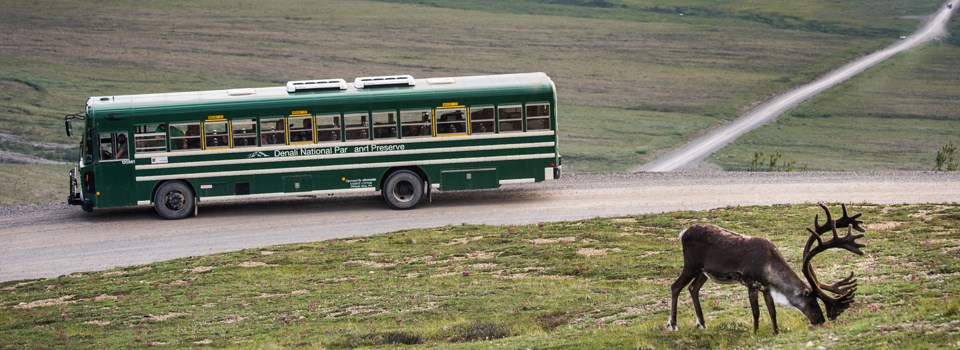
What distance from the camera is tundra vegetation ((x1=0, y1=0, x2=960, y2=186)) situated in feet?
238

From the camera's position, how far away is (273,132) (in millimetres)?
36312

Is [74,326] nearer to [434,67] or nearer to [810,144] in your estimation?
[810,144]

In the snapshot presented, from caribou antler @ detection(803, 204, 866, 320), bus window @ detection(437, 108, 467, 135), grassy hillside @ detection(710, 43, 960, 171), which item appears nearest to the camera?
caribou antler @ detection(803, 204, 866, 320)

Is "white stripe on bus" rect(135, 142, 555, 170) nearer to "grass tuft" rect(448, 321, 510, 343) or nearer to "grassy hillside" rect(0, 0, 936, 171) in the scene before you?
"grass tuft" rect(448, 321, 510, 343)

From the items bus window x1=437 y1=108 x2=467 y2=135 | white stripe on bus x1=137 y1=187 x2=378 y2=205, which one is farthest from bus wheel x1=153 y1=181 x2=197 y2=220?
bus window x1=437 y1=108 x2=467 y2=135

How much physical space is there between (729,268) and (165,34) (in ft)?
263

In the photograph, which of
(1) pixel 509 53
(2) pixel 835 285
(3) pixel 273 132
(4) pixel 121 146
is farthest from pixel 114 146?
(1) pixel 509 53

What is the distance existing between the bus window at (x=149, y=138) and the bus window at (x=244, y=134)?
212 cm

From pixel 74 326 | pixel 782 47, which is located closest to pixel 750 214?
pixel 74 326

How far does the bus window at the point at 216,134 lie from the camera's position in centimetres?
3612

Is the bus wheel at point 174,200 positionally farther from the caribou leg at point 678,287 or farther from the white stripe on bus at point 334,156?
the caribou leg at point 678,287

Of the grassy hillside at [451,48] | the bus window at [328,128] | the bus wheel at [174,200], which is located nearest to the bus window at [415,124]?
the bus window at [328,128]

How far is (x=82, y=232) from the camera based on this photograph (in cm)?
3541

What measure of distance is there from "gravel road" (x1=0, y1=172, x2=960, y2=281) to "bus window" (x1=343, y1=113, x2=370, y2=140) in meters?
2.45
